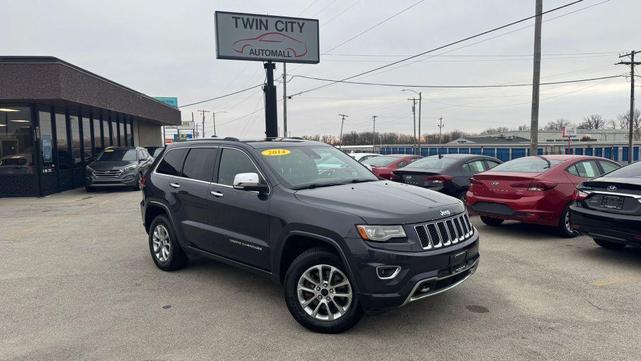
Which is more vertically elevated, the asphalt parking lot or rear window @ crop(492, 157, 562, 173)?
rear window @ crop(492, 157, 562, 173)

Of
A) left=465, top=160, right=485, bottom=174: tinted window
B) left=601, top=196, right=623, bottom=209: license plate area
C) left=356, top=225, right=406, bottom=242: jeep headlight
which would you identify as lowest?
left=601, top=196, right=623, bottom=209: license plate area

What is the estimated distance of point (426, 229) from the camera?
384 centimetres

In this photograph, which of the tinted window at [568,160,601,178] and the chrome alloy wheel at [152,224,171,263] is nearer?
the chrome alloy wheel at [152,224,171,263]

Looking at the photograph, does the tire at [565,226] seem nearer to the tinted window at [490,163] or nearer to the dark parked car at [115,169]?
the tinted window at [490,163]

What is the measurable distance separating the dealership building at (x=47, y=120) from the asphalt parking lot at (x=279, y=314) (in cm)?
Answer: 913

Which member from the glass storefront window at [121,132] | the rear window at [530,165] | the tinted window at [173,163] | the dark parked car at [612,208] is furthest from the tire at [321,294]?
the glass storefront window at [121,132]

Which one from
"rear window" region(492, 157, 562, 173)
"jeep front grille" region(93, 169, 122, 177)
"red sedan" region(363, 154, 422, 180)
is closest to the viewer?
"rear window" region(492, 157, 562, 173)

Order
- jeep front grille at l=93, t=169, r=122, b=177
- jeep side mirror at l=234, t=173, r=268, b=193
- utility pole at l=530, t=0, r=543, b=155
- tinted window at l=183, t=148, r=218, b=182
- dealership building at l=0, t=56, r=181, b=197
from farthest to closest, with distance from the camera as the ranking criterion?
utility pole at l=530, t=0, r=543, b=155 < jeep front grille at l=93, t=169, r=122, b=177 < dealership building at l=0, t=56, r=181, b=197 < tinted window at l=183, t=148, r=218, b=182 < jeep side mirror at l=234, t=173, r=268, b=193

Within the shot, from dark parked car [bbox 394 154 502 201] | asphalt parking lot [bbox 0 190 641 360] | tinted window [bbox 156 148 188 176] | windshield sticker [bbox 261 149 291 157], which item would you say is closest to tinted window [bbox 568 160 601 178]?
asphalt parking lot [bbox 0 190 641 360]

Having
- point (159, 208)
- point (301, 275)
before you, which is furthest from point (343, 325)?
point (159, 208)

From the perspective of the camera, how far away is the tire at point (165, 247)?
5.75m

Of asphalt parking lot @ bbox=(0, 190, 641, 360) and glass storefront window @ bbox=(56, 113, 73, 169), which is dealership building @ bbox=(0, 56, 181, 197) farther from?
asphalt parking lot @ bbox=(0, 190, 641, 360)

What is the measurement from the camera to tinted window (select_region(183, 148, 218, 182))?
5.34 m

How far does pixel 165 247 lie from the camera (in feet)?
19.4
